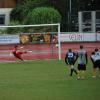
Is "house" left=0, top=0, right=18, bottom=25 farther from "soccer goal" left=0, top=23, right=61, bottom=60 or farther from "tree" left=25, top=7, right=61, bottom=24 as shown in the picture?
"soccer goal" left=0, top=23, right=61, bottom=60

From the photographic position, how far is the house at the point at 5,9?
6600 centimetres

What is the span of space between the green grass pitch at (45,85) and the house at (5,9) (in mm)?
35655

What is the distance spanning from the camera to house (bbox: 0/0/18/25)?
217 feet

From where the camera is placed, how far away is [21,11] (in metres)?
64.1

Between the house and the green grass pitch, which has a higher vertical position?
the house

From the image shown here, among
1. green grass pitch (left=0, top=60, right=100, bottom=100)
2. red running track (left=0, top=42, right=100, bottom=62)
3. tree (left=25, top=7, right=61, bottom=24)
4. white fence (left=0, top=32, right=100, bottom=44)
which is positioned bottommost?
green grass pitch (left=0, top=60, right=100, bottom=100)

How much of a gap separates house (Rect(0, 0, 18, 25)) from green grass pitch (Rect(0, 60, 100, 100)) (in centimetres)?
3565

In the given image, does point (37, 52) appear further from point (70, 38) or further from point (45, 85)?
point (45, 85)

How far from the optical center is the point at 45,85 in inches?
878

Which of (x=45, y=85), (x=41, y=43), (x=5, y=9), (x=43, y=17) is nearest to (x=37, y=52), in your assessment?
(x=41, y=43)

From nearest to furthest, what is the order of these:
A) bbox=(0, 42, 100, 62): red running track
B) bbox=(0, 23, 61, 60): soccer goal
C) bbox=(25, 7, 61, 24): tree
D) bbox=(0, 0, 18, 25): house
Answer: bbox=(0, 42, 100, 62): red running track → bbox=(0, 23, 61, 60): soccer goal → bbox=(25, 7, 61, 24): tree → bbox=(0, 0, 18, 25): house

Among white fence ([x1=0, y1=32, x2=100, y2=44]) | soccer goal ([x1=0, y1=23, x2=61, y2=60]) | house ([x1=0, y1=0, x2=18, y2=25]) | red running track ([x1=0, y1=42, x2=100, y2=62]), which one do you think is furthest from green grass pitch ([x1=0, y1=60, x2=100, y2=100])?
house ([x1=0, y1=0, x2=18, y2=25])

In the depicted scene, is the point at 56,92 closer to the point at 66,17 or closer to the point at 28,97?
the point at 28,97

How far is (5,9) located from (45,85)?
46.1 meters
